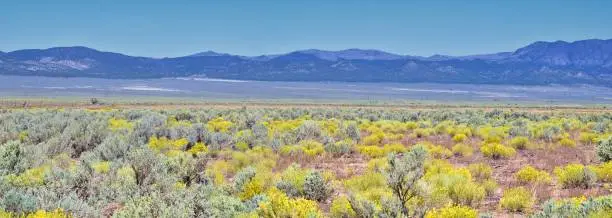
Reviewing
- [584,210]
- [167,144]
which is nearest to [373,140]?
[167,144]

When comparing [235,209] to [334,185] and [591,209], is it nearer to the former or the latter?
[334,185]

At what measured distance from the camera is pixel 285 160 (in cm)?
1488

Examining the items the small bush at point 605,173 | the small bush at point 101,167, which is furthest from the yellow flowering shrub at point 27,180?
the small bush at point 605,173

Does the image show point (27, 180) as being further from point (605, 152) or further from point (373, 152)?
point (605, 152)

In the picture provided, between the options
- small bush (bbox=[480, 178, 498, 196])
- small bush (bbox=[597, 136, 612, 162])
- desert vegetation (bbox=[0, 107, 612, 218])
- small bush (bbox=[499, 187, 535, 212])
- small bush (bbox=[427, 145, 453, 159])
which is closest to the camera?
desert vegetation (bbox=[0, 107, 612, 218])

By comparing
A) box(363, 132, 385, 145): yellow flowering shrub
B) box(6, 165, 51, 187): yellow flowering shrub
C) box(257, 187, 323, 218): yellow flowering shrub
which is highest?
box(257, 187, 323, 218): yellow flowering shrub

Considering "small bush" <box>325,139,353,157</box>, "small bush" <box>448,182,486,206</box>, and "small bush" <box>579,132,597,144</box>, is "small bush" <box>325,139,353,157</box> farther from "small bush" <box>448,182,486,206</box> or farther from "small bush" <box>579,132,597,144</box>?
"small bush" <box>579,132,597,144</box>

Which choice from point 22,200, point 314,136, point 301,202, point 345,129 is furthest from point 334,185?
point 345,129

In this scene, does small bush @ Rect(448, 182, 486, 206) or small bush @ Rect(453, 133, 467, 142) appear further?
small bush @ Rect(453, 133, 467, 142)

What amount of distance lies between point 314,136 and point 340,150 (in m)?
3.95

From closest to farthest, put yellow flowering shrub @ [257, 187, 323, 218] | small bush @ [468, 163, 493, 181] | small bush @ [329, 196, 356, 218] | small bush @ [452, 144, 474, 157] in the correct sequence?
yellow flowering shrub @ [257, 187, 323, 218] → small bush @ [329, 196, 356, 218] → small bush @ [468, 163, 493, 181] → small bush @ [452, 144, 474, 157]

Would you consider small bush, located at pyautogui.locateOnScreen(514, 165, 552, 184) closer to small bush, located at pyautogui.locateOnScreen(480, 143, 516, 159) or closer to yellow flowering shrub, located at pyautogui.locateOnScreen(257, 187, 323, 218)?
small bush, located at pyautogui.locateOnScreen(480, 143, 516, 159)

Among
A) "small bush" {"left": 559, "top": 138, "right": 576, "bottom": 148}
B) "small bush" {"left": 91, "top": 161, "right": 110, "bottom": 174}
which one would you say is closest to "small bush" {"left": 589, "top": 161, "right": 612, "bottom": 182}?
"small bush" {"left": 559, "top": 138, "right": 576, "bottom": 148}

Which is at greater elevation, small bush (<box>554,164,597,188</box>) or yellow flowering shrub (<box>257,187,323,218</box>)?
yellow flowering shrub (<box>257,187,323,218</box>)
